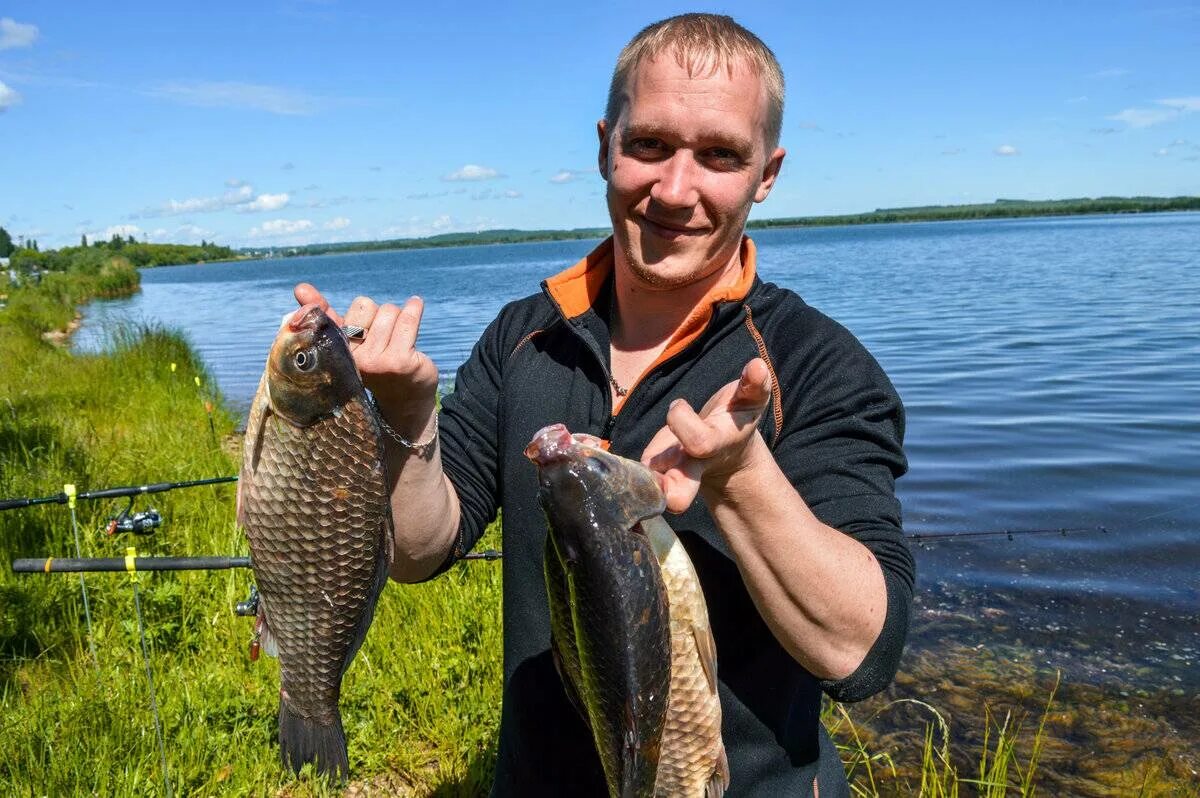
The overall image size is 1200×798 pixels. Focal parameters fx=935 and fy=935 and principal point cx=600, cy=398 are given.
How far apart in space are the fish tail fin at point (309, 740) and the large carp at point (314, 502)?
11 cm

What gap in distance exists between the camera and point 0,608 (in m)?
5.81

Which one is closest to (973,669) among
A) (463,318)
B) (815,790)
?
(815,790)

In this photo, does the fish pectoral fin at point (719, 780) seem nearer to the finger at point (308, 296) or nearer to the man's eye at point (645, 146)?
the finger at point (308, 296)

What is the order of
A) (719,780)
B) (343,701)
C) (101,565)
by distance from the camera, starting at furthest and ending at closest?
(343,701), (101,565), (719,780)

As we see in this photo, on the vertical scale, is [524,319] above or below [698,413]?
above

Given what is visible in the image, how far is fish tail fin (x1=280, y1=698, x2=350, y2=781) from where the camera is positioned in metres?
2.56

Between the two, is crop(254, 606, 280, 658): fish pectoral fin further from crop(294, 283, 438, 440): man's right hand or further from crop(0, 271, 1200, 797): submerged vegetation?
crop(0, 271, 1200, 797): submerged vegetation

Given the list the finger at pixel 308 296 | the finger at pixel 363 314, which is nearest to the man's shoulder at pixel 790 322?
the finger at pixel 363 314

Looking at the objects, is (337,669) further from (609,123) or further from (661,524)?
(609,123)

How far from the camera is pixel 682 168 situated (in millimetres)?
2574

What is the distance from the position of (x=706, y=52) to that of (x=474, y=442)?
1.37m

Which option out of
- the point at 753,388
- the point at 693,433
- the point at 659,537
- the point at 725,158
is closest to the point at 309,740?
the point at 659,537

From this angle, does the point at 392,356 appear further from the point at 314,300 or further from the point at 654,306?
the point at 654,306

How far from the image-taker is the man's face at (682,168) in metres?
2.52
